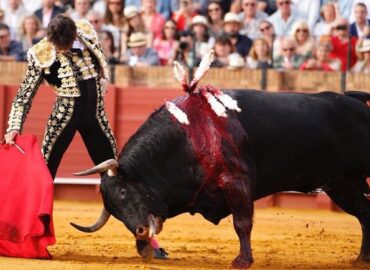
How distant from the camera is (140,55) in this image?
1113 cm

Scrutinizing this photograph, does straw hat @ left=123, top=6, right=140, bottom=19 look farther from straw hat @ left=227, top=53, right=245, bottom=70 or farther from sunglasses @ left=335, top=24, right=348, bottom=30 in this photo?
sunglasses @ left=335, top=24, right=348, bottom=30

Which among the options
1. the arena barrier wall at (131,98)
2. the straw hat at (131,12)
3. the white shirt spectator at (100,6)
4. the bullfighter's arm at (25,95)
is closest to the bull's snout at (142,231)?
the bullfighter's arm at (25,95)

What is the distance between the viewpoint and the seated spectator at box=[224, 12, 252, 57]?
10.8 m

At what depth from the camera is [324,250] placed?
7.66 metres

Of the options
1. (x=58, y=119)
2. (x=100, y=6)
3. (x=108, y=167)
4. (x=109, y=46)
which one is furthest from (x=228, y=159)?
(x=100, y=6)

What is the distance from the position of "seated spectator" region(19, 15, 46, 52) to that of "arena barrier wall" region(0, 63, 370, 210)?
11.3 inches

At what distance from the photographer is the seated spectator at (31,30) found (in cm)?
1120

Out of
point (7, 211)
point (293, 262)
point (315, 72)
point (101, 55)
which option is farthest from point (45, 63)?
point (315, 72)

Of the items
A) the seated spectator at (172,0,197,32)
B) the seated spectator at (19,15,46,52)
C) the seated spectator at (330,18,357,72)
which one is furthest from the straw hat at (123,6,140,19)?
the seated spectator at (330,18,357,72)

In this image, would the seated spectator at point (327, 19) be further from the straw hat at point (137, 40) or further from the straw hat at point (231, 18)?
the straw hat at point (137, 40)

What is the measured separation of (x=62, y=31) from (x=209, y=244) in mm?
2087

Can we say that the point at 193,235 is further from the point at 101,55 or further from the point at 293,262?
the point at 101,55

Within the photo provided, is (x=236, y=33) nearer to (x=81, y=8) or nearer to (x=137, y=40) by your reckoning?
(x=137, y=40)

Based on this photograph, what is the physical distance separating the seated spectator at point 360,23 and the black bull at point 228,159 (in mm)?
3866
